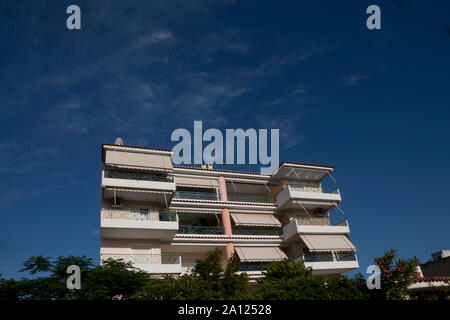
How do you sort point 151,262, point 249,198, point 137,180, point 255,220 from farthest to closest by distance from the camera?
point 249,198 < point 255,220 < point 137,180 < point 151,262

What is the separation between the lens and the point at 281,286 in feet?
57.8

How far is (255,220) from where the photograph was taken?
29797 mm

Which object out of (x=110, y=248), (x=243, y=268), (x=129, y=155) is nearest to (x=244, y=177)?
(x=243, y=268)

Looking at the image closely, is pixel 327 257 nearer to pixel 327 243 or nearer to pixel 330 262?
pixel 330 262

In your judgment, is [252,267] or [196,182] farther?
[196,182]

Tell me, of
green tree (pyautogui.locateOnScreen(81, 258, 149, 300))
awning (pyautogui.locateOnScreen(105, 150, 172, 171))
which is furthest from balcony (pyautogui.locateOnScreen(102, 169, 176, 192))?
green tree (pyautogui.locateOnScreen(81, 258, 149, 300))

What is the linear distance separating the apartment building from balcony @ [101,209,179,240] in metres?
0.06

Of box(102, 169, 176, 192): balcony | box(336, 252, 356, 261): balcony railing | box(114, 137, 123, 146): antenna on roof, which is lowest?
box(336, 252, 356, 261): balcony railing

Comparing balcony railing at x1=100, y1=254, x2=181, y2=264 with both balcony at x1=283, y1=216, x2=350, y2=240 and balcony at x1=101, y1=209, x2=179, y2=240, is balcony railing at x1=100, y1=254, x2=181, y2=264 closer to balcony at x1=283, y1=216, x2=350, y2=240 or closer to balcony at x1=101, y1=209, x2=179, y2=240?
balcony at x1=101, y1=209, x2=179, y2=240

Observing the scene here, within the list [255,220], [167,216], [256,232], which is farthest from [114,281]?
[256,232]

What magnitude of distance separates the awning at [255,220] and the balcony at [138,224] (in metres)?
5.59

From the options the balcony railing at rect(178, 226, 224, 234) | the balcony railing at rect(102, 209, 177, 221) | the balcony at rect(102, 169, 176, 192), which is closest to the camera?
the balcony railing at rect(102, 209, 177, 221)

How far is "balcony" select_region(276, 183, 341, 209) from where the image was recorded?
30375 millimetres

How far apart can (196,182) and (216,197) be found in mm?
1997
